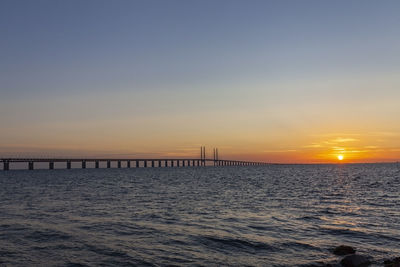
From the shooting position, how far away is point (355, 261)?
16844 mm

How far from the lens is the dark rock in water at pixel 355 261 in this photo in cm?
1671

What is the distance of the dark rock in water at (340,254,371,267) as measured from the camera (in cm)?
1671

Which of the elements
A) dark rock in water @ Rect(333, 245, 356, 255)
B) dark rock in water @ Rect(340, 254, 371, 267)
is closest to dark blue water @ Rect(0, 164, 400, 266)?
dark rock in water @ Rect(333, 245, 356, 255)

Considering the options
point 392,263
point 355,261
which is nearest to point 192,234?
point 355,261

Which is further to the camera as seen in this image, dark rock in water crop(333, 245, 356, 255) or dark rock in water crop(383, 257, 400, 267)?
dark rock in water crop(333, 245, 356, 255)

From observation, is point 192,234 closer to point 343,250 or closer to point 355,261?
point 343,250

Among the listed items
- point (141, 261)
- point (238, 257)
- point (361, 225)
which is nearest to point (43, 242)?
point (141, 261)

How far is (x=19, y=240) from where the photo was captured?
71.3ft

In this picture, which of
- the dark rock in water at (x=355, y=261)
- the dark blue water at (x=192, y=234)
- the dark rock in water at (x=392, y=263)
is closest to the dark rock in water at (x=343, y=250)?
the dark blue water at (x=192, y=234)

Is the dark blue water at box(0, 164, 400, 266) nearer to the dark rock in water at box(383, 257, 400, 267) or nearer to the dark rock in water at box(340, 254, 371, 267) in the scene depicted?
the dark rock in water at box(383, 257, 400, 267)

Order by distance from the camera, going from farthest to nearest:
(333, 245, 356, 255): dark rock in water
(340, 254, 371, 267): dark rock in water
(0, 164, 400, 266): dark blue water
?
1. (333, 245, 356, 255): dark rock in water
2. (0, 164, 400, 266): dark blue water
3. (340, 254, 371, 267): dark rock in water

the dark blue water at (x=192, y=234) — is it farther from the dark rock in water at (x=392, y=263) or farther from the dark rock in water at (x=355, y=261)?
the dark rock in water at (x=355, y=261)

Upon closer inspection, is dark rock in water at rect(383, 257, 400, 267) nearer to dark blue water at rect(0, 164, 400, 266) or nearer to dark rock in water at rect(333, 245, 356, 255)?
dark blue water at rect(0, 164, 400, 266)

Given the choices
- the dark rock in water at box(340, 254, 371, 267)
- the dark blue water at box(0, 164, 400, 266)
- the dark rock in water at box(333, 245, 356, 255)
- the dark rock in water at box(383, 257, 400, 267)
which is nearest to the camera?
the dark rock in water at box(383, 257, 400, 267)
